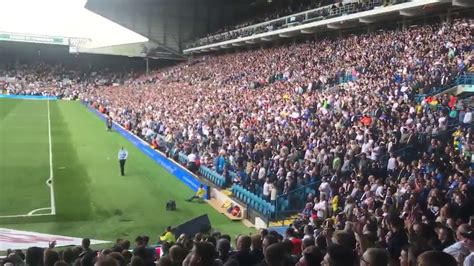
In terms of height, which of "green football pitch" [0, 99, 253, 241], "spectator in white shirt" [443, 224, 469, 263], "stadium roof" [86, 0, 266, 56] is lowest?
"green football pitch" [0, 99, 253, 241]

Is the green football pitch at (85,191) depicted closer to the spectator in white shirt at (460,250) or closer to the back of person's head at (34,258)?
the back of person's head at (34,258)

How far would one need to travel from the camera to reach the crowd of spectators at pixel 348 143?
18.6 ft

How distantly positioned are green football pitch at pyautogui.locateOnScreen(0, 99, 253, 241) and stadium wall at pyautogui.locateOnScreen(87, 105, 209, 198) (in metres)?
0.29

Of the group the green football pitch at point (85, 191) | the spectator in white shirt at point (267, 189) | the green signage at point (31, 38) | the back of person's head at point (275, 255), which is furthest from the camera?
the green signage at point (31, 38)

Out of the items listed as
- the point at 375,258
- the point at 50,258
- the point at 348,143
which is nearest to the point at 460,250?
the point at 375,258

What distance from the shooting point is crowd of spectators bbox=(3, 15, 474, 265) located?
18.6ft

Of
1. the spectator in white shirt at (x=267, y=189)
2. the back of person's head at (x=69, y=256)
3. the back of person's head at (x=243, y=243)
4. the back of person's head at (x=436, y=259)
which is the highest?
the back of person's head at (x=436, y=259)

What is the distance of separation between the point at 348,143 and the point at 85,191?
355 inches

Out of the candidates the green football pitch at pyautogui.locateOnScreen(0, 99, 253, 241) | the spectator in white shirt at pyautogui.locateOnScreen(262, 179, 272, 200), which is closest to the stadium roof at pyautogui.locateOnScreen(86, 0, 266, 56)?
the green football pitch at pyautogui.locateOnScreen(0, 99, 253, 241)

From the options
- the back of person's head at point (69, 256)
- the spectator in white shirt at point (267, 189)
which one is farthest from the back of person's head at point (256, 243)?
the spectator in white shirt at point (267, 189)

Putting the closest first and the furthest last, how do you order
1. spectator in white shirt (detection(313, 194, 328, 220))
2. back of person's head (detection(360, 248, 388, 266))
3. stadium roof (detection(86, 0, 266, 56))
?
back of person's head (detection(360, 248, 388, 266)) < spectator in white shirt (detection(313, 194, 328, 220)) < stadium roof (detection(86, 0, 266, 56))

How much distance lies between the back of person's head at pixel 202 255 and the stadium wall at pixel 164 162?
1362 cm

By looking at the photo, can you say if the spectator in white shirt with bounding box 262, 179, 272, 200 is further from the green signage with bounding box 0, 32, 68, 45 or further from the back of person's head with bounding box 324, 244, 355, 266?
the green signage with bounding box 0, 32, 68, 45

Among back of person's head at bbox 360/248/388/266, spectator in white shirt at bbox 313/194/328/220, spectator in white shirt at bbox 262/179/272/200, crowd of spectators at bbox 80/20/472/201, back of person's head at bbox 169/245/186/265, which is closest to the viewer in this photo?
back of person's head at bbox 360/248/388/266
